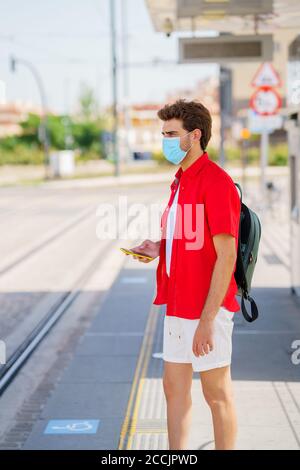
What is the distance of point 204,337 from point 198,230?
470 mm

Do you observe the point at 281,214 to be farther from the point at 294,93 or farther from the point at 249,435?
the point at 249,435

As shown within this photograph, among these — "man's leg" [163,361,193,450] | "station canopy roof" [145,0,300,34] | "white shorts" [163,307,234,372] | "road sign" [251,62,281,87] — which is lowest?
"man's leg" [163,361,193,450]

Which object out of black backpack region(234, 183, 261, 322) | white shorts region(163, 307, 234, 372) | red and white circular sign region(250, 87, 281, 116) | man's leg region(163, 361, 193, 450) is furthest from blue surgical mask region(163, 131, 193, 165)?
red and white circular sign region(250, 87, 281, 116)

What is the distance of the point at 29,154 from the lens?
69.9 metres

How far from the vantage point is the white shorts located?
3734 mm

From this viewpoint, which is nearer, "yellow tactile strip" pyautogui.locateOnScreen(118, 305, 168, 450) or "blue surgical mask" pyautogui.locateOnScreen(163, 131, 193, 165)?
"blue surgical mask" pyautogui.locateOnScreen(163, 131, 193, 165)

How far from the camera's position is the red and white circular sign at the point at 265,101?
14.6m

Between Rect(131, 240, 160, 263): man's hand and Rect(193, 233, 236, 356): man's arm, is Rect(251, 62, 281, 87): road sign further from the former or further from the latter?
Rect(193, 233, 236, 356): man's arm

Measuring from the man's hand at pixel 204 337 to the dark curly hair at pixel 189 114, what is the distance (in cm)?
84

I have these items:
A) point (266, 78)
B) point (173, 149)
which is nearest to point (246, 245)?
point (173, 149)

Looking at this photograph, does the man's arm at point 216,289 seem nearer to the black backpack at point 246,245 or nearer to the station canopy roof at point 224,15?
the black backpack at point 246,245

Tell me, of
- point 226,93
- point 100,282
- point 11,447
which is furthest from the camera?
point 226,93

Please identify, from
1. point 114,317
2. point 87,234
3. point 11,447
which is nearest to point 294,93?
point 114,317
